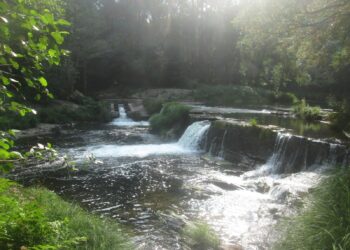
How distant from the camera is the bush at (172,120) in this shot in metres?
18.9

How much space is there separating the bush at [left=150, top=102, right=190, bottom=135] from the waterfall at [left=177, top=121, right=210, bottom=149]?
4.80ft

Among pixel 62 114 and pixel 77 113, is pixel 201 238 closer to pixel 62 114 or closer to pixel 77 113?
pixel 62 114

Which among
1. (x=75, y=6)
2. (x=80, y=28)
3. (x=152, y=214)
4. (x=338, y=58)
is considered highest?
(x=75, y=6)

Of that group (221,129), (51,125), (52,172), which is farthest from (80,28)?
(52,172)

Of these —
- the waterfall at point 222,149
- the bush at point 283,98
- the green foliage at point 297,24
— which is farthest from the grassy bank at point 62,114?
the bush at point 283,98

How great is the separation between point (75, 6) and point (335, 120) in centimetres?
2141

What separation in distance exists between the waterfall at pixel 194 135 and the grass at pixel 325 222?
10830 millimetres

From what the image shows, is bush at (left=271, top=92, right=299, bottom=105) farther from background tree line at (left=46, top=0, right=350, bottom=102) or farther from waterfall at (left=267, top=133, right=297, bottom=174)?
waterfall at (left=267, top=133, right=297, bottom=174)

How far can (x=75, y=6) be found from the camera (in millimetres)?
27422

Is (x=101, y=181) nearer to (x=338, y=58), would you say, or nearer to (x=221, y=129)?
(x=221, y=129)

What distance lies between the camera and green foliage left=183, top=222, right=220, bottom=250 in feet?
20.6

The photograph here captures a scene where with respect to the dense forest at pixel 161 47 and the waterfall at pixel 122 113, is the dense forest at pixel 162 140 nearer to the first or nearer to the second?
the waterfall at pixel 122 113

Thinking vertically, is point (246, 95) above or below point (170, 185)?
above

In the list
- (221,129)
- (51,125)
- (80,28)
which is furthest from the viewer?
(80,28)
